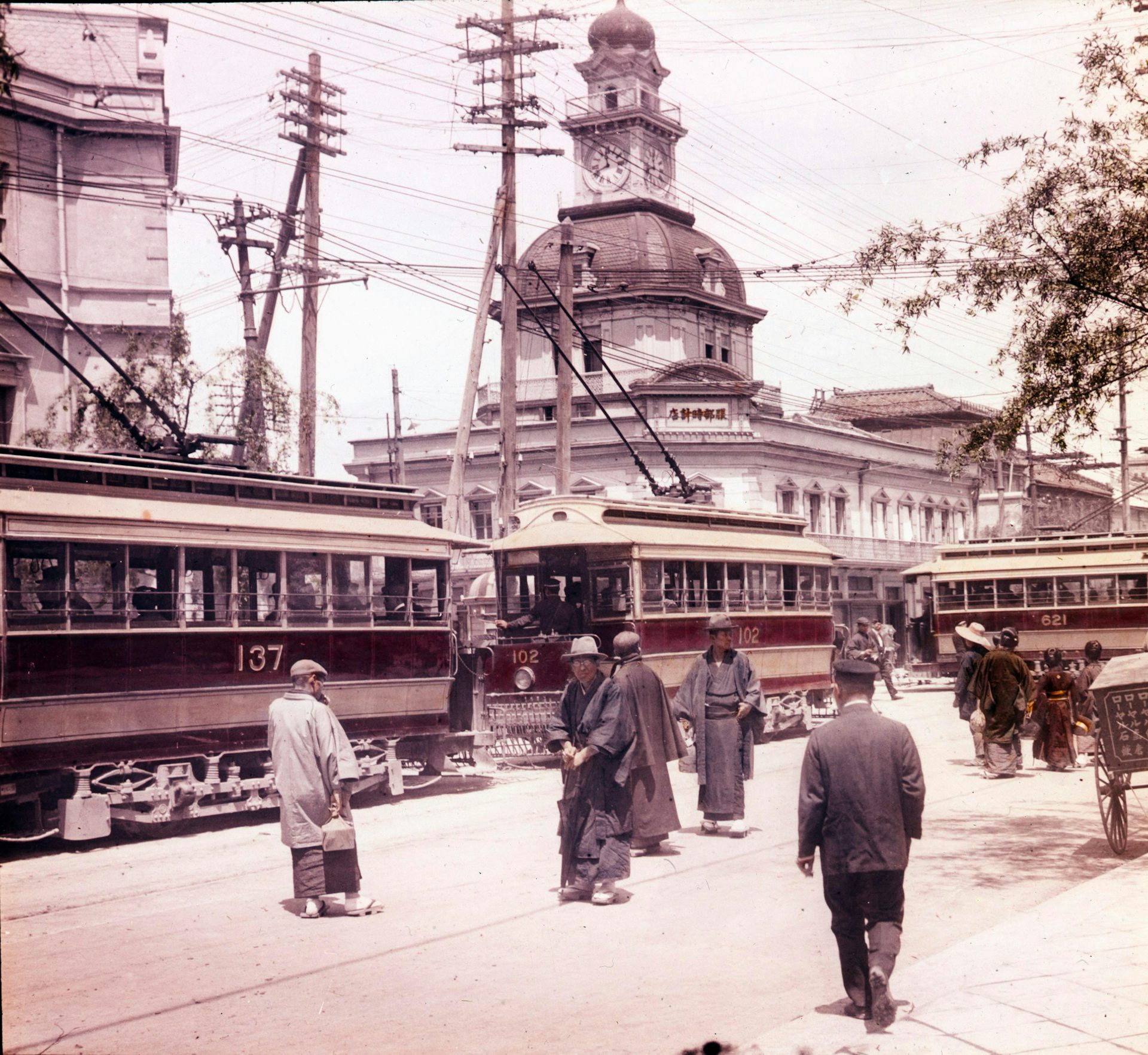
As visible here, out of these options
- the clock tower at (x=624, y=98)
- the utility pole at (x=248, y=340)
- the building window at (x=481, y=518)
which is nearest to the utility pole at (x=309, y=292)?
the utility pole at (x=248, y=340)

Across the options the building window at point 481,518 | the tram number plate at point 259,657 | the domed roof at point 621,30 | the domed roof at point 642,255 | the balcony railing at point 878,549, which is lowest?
the tram number plate at point 259,657

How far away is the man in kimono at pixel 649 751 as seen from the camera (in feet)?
34.4

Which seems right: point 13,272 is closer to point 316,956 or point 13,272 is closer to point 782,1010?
point 316,956

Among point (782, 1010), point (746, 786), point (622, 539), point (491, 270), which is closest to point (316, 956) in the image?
point (782, 1010)

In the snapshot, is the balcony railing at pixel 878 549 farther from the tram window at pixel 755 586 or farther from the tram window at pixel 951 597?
the tram window at pixel 755 586

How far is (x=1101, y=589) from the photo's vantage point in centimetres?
2564

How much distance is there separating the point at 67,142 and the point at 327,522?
16.4 ft

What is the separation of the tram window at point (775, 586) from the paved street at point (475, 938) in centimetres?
757

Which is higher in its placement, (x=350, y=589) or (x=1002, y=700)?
(x=350, y=589)

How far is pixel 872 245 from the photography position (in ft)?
35.4

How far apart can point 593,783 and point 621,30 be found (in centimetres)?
638

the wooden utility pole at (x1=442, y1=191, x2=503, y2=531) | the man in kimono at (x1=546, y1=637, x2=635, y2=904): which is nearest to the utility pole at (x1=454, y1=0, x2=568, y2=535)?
the wooden utility pole at (x1=442, y1=191, x2=503, y2=531)

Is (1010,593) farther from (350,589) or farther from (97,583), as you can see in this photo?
(97,583)

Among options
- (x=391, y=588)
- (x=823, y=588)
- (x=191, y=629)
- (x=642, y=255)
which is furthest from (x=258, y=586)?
(x=642, y=255)
